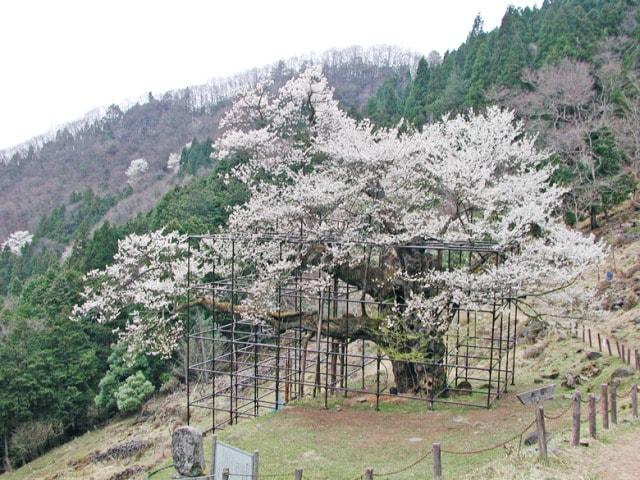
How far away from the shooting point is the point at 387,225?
17.0 metres

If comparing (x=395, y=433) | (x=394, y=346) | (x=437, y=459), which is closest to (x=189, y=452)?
(x=437, y=459)

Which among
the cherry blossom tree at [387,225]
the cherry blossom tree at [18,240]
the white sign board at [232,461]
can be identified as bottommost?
the white sign board at [232,461]

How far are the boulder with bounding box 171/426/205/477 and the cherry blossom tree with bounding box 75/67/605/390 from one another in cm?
617

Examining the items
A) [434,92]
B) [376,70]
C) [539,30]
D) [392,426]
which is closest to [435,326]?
[392,426]

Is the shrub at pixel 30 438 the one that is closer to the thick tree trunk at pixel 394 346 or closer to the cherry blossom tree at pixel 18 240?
the thick tree trunk at pixel 394 346

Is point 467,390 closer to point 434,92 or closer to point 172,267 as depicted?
point 172,267

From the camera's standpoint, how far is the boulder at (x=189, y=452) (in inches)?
436

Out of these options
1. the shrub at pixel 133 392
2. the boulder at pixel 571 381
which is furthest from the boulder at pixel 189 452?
the shrub at pixel 133 392

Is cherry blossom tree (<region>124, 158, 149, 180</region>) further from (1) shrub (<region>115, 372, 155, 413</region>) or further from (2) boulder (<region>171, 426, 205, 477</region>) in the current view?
(2) boulder (<region>171, 426, 205, 477</region>)

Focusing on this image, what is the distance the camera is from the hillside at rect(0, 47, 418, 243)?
77.5 metres

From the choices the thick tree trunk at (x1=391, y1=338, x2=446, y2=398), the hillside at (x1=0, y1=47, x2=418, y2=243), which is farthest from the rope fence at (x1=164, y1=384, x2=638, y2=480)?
the hillside at (x1=0, y1=47, x2=418, y2=243)

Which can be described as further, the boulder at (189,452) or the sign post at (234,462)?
the boulder at (189,452)

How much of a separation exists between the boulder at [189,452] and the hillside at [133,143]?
5340cm

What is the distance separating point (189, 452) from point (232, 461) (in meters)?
1.93
